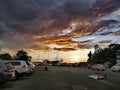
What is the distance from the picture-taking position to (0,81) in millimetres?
17125

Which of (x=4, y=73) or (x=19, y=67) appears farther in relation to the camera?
(x=19, y=67)

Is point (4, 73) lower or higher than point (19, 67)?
lower

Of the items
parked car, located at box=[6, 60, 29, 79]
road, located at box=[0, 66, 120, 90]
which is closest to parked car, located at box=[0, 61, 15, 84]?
road, located at box=[0, 66, 120, 90]

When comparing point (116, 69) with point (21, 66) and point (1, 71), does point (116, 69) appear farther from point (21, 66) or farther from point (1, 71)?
point (1, 71)

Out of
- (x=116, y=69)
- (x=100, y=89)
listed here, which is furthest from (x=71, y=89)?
(x=116, y=69)

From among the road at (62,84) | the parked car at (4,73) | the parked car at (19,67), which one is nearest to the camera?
the parked car at (4,73)

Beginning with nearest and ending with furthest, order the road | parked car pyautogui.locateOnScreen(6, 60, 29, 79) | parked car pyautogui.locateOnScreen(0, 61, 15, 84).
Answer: parked car pyautogui.locateOnScreen(0, 61, 15, 84), the road, parked car pyautogui.locateOnScreen(6, 60, 29, 79)

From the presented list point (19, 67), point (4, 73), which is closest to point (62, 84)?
point (4, 73)

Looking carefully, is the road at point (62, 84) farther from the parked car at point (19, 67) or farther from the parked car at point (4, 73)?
the parked car at point (19, 67)

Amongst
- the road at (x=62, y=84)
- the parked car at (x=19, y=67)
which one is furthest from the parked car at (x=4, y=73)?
the parked car at (x=19, y=67)

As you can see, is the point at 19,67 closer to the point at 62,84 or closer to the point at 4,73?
the point at 62,84

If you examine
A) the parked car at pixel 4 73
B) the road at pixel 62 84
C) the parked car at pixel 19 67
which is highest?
the parked car at pixel 19 67

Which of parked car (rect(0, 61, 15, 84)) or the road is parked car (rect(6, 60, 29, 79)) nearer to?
the road

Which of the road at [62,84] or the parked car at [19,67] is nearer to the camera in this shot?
the road at [62,84]
